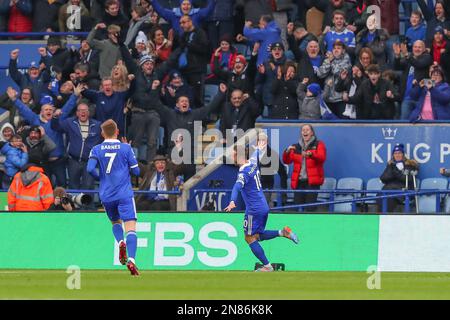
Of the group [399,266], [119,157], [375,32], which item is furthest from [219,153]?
[119,157]

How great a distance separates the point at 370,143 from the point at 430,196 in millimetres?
2143

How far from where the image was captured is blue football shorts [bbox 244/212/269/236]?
23266 millimetres

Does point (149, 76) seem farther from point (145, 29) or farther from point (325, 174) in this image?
point (325, 174)

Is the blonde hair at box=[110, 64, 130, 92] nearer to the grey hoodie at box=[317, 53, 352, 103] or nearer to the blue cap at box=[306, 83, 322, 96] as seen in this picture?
the blue cap at box=[306, 83, 322, 96]

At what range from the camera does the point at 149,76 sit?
28.8 metres

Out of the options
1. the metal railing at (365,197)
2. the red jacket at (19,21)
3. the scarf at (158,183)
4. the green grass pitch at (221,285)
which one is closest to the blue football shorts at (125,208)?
the green grass pitch at (221,285)

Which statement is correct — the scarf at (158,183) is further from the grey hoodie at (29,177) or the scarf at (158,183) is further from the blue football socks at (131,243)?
the blue football socks at (131,243)

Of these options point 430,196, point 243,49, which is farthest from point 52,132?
point 430,196

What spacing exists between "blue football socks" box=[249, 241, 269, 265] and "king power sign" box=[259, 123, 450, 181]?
5.07 meters

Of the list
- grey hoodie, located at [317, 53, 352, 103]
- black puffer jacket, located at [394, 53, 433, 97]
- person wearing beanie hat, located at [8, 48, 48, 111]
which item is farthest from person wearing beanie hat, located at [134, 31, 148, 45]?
black puffer jacket, located at [394, 53, 433, 97]

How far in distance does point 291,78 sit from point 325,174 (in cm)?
194

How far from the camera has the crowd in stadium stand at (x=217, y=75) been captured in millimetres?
27656

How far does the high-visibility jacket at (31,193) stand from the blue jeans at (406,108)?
22.6 feet

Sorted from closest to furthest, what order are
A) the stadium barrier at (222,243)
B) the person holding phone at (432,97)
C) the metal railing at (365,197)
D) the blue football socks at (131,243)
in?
the blue football socks at (131,243), the stadium barrier at (222,243), the metal railing at (365,197), the person holding phone at (432,97)
